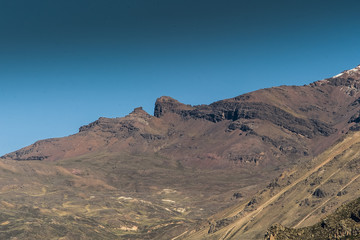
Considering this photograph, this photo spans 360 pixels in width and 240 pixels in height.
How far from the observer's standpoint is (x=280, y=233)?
3113 inches

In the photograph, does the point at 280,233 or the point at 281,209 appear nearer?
the point at 280,233

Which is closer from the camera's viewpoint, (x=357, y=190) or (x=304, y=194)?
(x=357, y=190)

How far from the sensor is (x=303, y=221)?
172 m

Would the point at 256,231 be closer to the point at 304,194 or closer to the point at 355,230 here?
the point at 304,194

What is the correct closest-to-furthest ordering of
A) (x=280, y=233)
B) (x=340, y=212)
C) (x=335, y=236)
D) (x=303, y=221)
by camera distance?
1. (x=335, y=236)
2. (x=340, y=212)
3. (x=280, y=233)
4. (x=303, y=221)

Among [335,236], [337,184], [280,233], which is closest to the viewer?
[335,236]

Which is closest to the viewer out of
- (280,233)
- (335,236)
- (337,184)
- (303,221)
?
(335,236)

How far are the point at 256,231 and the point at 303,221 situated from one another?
17.0 metres

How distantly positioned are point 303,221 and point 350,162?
118ft

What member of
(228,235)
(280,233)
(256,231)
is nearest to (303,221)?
(256,231)

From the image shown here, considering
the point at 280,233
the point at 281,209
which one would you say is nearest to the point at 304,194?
the point at 281,209

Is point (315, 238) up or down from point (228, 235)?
up

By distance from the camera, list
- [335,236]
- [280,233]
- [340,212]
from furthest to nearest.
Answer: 1. [280,233]
2. [340,212]
3. [335,236]

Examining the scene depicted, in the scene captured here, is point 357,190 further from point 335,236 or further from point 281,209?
point 335,236
